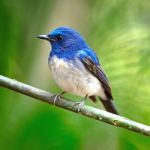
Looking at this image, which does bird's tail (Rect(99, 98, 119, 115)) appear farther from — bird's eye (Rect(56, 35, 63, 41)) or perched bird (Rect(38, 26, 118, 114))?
bird's eye (Rect(56, 35, 63, 41))

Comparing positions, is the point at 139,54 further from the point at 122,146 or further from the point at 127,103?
the point at 122,146

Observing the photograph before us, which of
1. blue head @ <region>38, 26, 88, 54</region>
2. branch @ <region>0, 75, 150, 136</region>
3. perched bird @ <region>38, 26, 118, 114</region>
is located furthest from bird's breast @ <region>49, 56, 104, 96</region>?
branch @ <region>0, 75, 150, 136</region>

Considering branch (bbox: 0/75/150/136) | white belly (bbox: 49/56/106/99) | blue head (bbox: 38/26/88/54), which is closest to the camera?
branch (bbox: 0/75/150/136)

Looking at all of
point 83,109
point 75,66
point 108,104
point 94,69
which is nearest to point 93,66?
point 94,69

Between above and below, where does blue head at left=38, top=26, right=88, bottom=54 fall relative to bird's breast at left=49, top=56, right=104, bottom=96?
above

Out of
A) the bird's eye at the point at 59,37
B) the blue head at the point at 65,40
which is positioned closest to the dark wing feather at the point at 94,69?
the blue head at the point at 65,40

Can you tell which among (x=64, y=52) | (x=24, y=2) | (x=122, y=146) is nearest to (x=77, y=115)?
(x=122, y=146)
